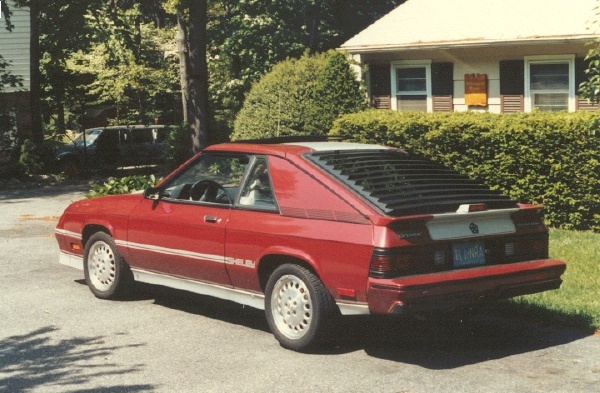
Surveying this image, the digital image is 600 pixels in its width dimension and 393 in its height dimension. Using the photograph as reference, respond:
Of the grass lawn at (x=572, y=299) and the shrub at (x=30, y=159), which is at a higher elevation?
the shrub at (x=30, y=159)

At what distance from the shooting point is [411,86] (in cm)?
2183

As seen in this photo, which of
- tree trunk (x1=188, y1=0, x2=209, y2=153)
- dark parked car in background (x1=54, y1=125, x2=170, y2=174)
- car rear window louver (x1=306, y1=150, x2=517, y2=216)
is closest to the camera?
car rear window louver (x1=306, y1=150, x2=517, y2=216)

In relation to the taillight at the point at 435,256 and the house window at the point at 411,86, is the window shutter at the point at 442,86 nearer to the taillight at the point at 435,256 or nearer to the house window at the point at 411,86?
the house window at the point at 411,86

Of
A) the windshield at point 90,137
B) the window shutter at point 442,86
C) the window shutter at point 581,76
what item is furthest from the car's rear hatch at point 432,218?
the windshield at point 90,137

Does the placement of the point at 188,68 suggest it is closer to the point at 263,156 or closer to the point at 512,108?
the point at 512,108

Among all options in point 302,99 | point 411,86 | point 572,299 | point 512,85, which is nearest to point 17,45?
point 302,99

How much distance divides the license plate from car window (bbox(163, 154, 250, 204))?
2086 millimetres

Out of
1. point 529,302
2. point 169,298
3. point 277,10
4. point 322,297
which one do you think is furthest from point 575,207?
point 277,10

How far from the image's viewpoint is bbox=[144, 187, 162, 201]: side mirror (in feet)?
28.8

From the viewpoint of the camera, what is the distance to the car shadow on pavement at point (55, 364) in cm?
649

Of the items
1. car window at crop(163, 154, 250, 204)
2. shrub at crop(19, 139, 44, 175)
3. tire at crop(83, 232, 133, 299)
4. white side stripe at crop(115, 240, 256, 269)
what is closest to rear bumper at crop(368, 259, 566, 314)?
white side stripe at crop(115, 240, 256, 269)

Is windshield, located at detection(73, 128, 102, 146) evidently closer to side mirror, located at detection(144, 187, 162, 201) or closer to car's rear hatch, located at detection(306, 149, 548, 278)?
side mirror, located at detection(144, 187, 162, 201)

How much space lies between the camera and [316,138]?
8977 millimetres

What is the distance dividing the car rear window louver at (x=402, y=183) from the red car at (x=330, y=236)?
0.04 ft
